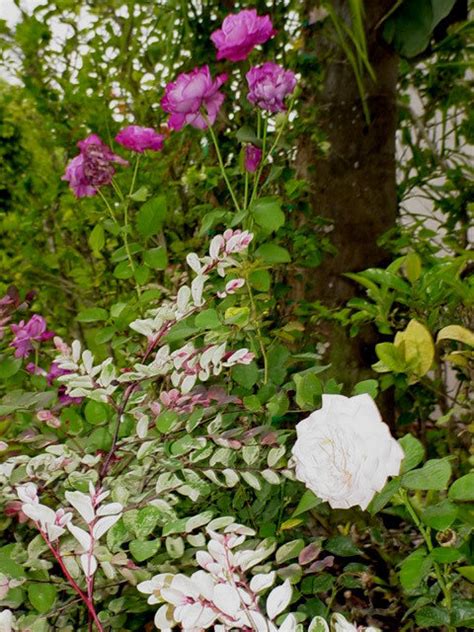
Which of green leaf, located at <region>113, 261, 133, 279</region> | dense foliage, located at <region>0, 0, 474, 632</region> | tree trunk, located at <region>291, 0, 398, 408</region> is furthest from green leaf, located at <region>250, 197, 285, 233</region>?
tree trunk, located at <region>291, 0, 398, 408</region>

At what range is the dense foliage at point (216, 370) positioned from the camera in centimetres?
66

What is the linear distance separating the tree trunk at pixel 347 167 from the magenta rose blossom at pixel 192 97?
Answer: 36 centimetres

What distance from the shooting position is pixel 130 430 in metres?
0.94

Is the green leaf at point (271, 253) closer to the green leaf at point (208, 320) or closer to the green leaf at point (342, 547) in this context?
the green leaf at point (208, 320)

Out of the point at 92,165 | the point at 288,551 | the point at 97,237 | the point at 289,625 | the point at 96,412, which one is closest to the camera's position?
the point at 289,625

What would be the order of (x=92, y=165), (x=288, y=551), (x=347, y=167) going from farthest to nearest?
1. (x=347, y=167)
2. (x=92, y=165)
3. (x=288, y=551)

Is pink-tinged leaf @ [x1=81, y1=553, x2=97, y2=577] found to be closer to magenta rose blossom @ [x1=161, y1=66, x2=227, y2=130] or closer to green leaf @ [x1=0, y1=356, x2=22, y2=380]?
green leaf @ [x1=0, y1=356, x2=22, y2=380]

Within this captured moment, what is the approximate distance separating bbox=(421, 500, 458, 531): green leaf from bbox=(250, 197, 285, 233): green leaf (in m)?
0.47

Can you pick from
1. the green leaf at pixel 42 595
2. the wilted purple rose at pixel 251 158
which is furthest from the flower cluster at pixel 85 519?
the wilted purple rose at pixel 251 158

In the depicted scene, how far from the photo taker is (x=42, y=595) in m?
0.71

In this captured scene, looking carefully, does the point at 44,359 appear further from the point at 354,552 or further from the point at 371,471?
the point at 371,471

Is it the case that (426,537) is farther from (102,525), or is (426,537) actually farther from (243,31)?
(243,31)

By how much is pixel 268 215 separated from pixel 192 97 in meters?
0.22

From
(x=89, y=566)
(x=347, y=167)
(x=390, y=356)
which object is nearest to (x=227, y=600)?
(x=89, y=566)
